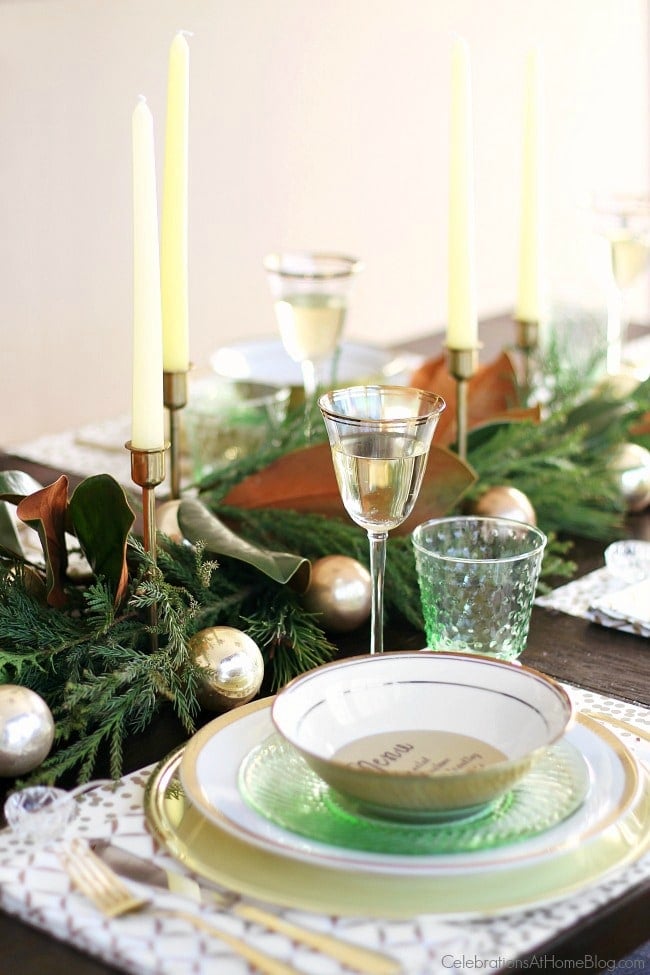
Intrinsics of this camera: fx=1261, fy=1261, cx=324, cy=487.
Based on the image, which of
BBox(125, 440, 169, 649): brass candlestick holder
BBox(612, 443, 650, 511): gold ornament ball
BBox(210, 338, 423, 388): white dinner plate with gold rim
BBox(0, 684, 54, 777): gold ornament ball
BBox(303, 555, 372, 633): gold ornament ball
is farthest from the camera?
BBox(210, 338, 423, 388): white dinner plate with gold rim

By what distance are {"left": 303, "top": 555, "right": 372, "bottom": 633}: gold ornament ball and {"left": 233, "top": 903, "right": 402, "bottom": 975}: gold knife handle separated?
0.37m

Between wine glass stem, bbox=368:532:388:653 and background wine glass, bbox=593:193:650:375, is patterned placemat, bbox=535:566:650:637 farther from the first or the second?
background wine glass, bbox=593:193:650:375

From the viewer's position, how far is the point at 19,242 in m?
2.98

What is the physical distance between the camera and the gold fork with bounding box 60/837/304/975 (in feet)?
1.93

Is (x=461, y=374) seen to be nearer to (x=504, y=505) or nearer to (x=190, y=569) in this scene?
(x=504, y=505)

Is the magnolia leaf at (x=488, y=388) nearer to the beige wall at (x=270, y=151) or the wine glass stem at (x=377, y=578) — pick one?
the wine glass stem at (x=377, y=578)

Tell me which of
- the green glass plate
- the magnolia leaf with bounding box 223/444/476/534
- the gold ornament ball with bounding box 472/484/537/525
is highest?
the magnolia leaf with bounding box 223/444/476/534

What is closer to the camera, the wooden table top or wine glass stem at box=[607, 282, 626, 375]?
the wooden table top

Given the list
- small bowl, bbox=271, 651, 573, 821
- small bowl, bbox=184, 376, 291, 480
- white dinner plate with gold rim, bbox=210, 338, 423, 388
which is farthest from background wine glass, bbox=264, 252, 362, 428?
small bowl, bbox=271, 651, 573, 821

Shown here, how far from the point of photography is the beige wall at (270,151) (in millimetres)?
2986

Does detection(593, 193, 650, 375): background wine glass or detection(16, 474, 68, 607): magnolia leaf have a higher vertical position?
detection(593, 193, 650, 375): background wine glass

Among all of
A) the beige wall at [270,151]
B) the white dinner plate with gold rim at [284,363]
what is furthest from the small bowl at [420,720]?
the beige wall at [270,151]

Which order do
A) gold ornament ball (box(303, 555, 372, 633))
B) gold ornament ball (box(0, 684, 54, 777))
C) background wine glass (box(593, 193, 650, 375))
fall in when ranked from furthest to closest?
background wine glass (box(593, 193, 650, 375)), gold ornament ball (box(303, 555, 372, 633)), gold ornament ball (box(0, 684, 54, 777))

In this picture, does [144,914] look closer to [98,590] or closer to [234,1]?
[98,590]
